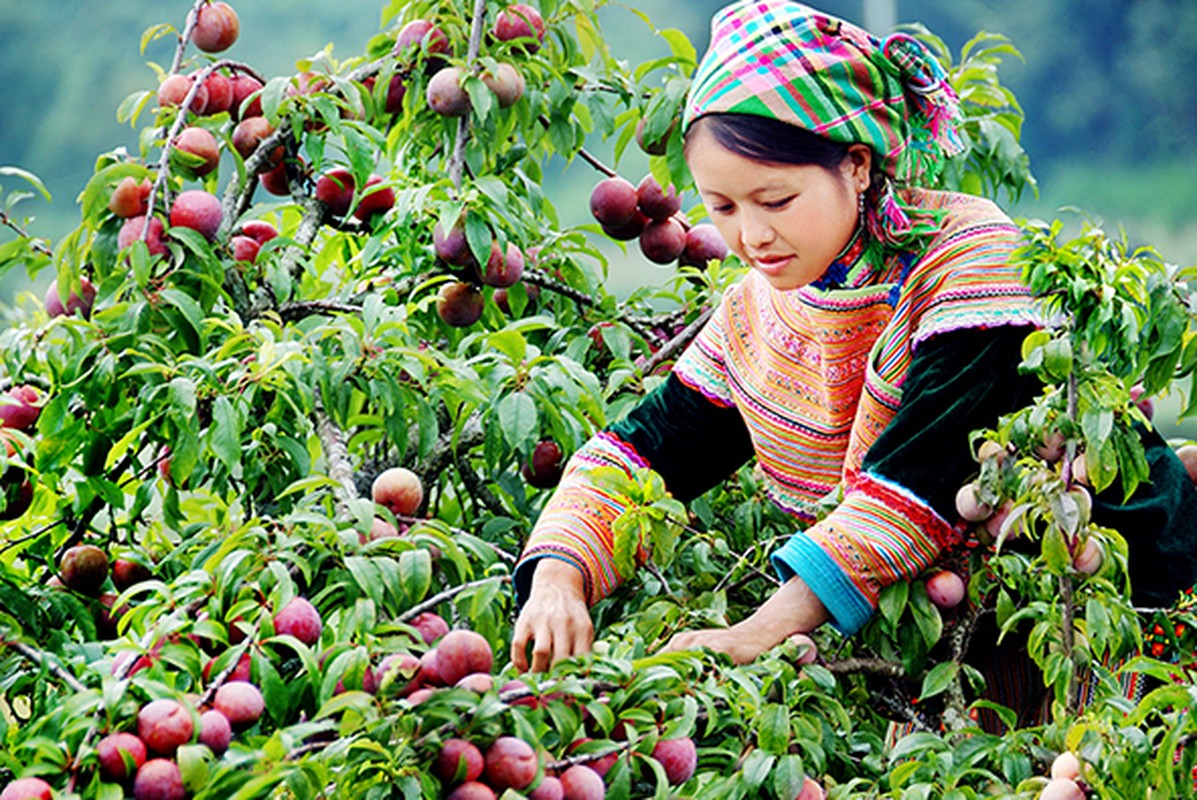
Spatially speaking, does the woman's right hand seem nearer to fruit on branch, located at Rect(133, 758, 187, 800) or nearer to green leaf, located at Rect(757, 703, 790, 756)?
green leaf, located at Rect(757, 703, 790, 756)

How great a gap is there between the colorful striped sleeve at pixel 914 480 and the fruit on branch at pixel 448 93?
0.68 meters

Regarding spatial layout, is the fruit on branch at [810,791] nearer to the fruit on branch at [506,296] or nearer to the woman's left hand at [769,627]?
the woman's left hand at [769,627]

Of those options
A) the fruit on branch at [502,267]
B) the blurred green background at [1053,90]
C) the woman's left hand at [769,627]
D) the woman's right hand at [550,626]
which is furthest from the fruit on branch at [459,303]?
the blurred green background at [1053,90]

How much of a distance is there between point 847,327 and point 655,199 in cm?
64

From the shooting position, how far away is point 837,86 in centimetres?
131

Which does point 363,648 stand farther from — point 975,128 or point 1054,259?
point 975,128

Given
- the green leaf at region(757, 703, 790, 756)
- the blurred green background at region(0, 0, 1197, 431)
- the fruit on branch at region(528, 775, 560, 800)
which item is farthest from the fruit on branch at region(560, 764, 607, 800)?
the blurred green background at region(0, 0, 1197, 431)

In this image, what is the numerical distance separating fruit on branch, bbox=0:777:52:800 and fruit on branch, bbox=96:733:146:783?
34 millimetres

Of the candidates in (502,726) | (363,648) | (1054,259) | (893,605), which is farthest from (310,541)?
(1054,259)

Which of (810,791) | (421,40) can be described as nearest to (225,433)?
(810,791)

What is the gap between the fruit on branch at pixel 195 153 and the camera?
162cm

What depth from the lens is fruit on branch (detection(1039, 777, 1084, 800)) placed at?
997 mm

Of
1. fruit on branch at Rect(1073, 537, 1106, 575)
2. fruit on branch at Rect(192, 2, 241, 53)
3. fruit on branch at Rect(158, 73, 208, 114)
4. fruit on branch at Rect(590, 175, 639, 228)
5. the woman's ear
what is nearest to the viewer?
fruit on branch at Rect(1073, 537, 1106, 575)

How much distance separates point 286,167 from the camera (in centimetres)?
186
